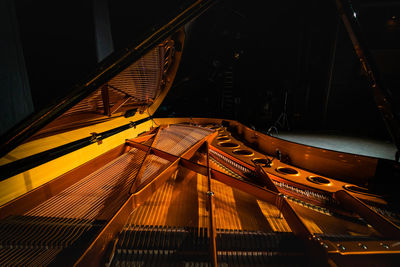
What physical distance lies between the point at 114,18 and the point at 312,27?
259 inches

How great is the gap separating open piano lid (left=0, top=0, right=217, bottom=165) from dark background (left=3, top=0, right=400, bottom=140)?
229 cm

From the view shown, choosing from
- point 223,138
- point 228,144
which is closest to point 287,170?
point 228,144

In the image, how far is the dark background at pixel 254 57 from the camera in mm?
4605

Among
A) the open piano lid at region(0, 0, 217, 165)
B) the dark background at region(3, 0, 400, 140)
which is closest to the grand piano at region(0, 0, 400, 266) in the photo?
the open piano lid at region(0, 0, 217, 165)

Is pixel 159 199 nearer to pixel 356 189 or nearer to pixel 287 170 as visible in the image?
pixel 287 170

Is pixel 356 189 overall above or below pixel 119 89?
below

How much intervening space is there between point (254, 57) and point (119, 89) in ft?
19.8

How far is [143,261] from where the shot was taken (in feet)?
3.67

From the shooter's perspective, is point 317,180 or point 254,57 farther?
point 254,57

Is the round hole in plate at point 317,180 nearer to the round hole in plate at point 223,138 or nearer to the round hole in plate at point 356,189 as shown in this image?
the round hole in plate at point 356,189

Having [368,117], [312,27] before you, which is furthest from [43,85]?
Answer: [368,117]

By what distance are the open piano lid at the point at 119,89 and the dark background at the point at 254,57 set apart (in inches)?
90.1

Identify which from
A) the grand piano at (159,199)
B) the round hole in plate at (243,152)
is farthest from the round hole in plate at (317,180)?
the round hole in plate at (243,152)

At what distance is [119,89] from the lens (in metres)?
2.50
